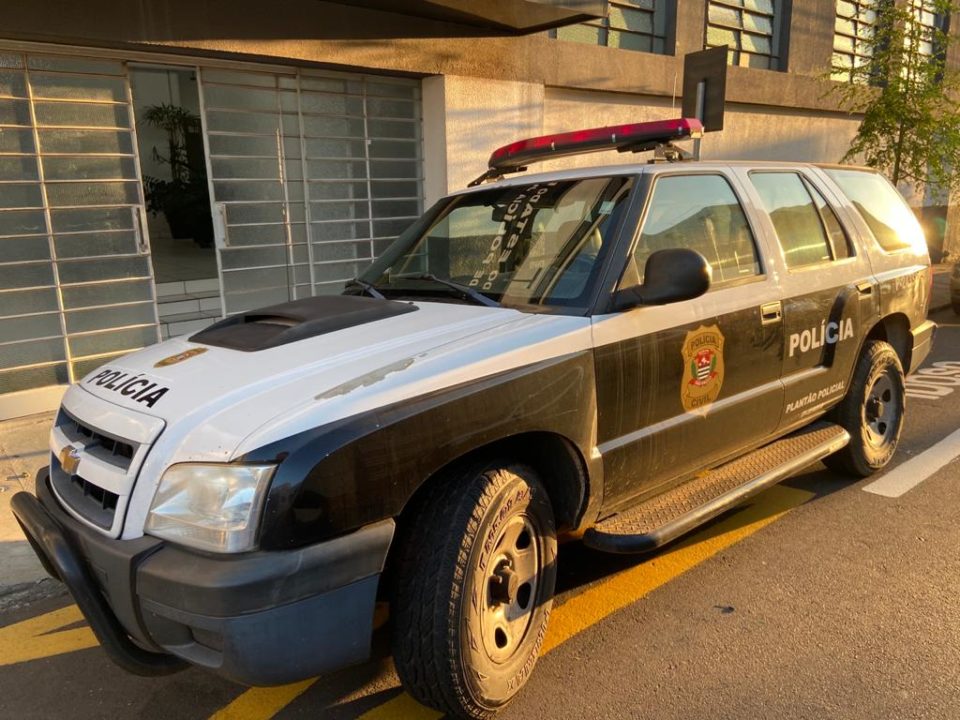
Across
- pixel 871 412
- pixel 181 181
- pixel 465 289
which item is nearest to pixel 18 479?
pixel 465 289

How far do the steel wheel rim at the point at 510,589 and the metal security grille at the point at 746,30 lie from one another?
11.2m

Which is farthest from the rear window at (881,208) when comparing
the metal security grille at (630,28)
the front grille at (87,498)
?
the metal security grille at (630,28)

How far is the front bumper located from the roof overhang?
6309mm

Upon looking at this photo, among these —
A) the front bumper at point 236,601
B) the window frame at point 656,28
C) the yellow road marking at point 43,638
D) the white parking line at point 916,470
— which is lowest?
the yellow road marking at point 43,638

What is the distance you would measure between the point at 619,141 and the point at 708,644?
228cm

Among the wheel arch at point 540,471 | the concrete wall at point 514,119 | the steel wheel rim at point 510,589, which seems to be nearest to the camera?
the wheel arch at point 540,471

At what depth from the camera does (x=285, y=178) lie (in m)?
7.79

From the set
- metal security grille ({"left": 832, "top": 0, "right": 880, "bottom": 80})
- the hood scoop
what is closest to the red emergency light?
the hood scoop

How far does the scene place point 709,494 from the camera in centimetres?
329

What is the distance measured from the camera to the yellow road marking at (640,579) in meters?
2.64

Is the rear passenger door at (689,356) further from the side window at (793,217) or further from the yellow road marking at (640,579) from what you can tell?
the yellow road marking at (640,579)

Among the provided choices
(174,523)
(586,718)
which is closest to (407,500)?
(174,523)

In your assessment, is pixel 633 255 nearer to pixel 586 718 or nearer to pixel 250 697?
pixel 586 718

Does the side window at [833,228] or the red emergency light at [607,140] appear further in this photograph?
the side window at [833,228]
